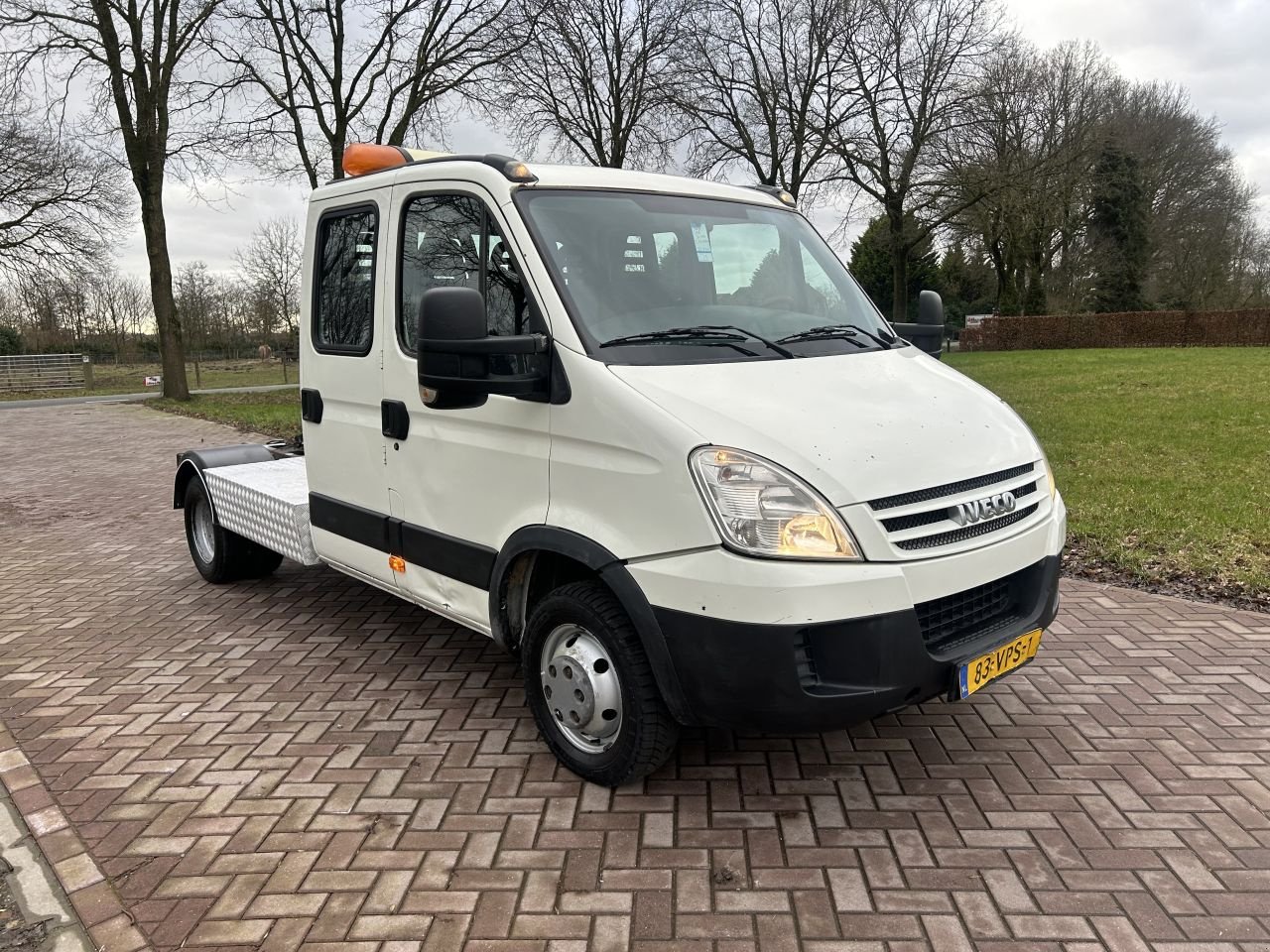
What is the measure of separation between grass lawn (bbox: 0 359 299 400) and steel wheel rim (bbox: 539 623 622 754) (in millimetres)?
27942

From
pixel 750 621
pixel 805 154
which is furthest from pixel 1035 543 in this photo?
pixel 805 154

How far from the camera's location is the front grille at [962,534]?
2.86 metres

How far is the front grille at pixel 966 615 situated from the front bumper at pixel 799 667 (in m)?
0.04

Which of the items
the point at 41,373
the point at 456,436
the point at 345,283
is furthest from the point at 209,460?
the point at 41,373

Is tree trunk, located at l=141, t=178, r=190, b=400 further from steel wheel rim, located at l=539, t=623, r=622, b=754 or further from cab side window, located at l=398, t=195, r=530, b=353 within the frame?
steel wheel rim, located at l=539, t=623, r=622, b=754

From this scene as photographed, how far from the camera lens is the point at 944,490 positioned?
296cm

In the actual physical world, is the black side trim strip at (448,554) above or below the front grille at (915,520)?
below

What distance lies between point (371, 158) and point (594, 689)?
270cm

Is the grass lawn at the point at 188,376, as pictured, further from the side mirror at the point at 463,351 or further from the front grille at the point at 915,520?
the front grille at the point at 915,520

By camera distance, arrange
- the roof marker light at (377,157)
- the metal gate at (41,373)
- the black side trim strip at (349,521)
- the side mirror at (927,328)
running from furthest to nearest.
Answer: the metal gate at (41,373) < the side mirror at (927,328) < the black side trim strip at (349,521) < the roof marker light at (377,157)

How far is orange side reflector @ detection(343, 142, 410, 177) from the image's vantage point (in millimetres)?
4102

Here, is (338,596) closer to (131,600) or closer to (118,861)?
(131,600)

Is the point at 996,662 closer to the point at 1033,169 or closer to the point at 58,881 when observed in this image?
the point at 58,881

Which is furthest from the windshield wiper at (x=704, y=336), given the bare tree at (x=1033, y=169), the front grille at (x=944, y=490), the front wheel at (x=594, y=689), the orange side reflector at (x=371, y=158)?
the bare tree at (x=1033, y=169)
